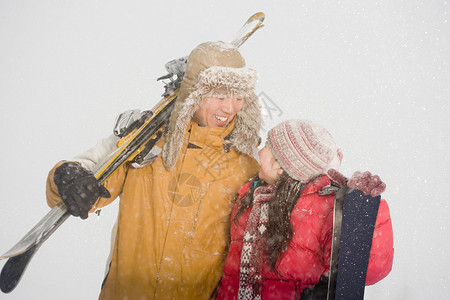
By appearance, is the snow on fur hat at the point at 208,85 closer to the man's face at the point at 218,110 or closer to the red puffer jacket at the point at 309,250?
the man's face at the point at 218,110

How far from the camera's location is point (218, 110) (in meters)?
1.76

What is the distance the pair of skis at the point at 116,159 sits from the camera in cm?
134

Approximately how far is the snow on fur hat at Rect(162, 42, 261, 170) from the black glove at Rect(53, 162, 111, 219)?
1.26 feet

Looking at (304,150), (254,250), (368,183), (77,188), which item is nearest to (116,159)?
(77,188)

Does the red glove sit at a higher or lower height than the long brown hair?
higher

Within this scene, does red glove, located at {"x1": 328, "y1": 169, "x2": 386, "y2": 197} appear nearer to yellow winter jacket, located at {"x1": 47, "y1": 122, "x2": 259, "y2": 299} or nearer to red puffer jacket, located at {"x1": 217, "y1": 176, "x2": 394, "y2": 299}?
red puffer jacket, located at {"x1": 217, "y1": 176, "x2": 394, "y2": 299}

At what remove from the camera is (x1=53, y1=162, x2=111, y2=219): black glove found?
1451 millimetres

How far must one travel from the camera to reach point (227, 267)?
5.14 ft

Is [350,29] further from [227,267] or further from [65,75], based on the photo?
[227,267]

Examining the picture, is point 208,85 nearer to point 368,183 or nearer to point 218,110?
point 218,110

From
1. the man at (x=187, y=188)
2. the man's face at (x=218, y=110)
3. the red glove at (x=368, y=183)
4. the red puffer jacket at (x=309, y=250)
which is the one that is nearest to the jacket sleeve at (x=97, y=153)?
the man at (x=187, y=188)

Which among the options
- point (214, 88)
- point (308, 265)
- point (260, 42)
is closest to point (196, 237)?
point (308, 265)

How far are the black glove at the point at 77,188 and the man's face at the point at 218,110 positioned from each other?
Answer: 2.12 ft

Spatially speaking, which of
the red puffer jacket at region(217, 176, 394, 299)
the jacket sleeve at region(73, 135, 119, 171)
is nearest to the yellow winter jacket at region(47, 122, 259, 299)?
the jacket sleeve at region(73, 135, 119, 171)
